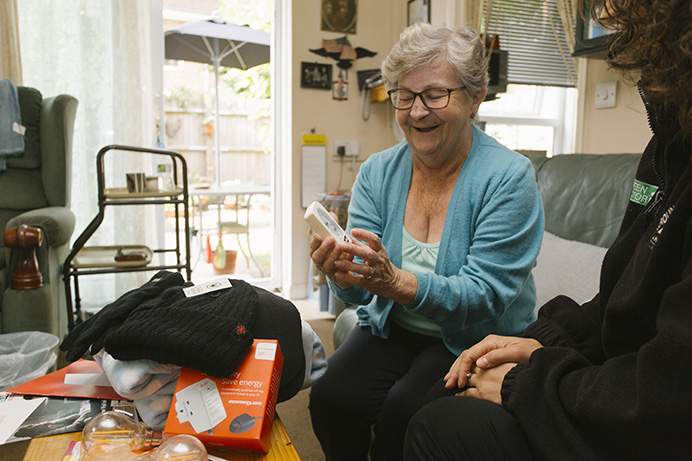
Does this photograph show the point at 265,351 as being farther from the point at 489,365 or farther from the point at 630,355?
the point at 630,355

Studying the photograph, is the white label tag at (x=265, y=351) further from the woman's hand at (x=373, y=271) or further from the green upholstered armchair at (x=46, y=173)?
the green upholstered armchair at (x=46, y=173)

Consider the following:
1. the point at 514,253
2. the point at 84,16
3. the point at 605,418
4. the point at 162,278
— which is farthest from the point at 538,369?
the point at 84,16

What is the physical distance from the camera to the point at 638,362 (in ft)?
1.89

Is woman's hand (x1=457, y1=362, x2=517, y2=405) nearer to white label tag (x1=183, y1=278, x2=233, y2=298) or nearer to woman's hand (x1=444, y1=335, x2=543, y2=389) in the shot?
woman's hand (x1=444, y1=335, x2=543, y2=389)

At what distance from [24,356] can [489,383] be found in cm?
133

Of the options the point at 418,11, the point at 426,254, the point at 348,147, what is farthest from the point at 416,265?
the point at 418,11

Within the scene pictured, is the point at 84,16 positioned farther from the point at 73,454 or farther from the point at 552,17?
the point at 73,454

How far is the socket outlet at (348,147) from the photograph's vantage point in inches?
125

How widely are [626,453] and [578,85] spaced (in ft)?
6.93

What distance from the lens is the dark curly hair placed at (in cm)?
55

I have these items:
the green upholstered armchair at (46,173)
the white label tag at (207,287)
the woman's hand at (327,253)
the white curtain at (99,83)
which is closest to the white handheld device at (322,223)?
the woman's hand at (327,253)

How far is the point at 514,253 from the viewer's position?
1.08m

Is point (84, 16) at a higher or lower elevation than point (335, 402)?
higher

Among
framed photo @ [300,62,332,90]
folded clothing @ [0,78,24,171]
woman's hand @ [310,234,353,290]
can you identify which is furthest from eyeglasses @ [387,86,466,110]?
framed photo @ [300,62,332,90]
